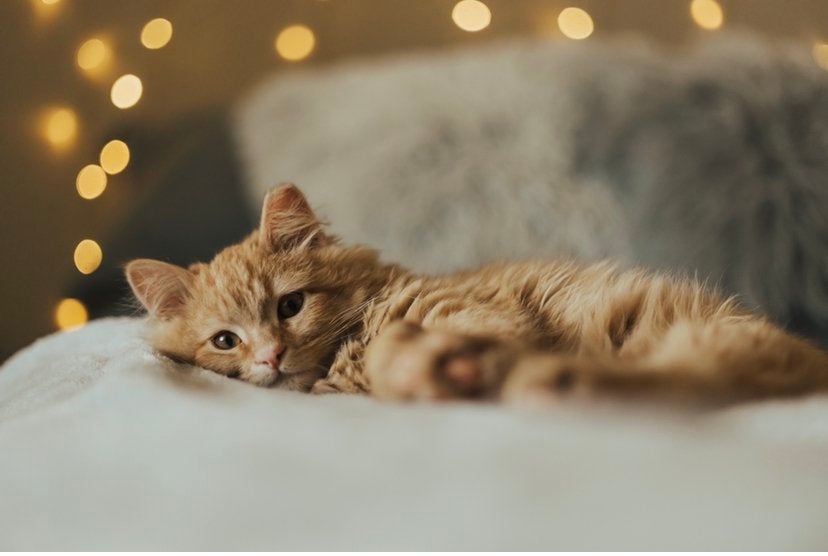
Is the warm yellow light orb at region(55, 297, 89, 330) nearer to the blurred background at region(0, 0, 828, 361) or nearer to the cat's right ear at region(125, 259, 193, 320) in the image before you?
the blurred background at region(0, 0, 828, 361)

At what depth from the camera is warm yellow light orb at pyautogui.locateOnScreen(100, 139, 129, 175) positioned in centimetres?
246

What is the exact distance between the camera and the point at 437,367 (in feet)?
2.36

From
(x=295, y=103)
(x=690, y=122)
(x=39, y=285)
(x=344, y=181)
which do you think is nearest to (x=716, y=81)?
(x=690, y=122)

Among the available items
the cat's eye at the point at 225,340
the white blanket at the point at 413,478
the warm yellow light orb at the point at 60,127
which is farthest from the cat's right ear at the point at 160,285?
the warm yellow light orb at the point at 60,127

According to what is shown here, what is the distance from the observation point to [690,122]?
1942mm

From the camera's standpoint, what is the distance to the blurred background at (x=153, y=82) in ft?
7.36

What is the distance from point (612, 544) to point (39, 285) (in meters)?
2.23

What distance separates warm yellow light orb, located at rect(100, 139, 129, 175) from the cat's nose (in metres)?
1.72

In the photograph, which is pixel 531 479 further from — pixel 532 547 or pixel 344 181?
pixel 344 181

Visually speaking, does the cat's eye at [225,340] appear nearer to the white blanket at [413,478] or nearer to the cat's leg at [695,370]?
the white blanket at [413,478]

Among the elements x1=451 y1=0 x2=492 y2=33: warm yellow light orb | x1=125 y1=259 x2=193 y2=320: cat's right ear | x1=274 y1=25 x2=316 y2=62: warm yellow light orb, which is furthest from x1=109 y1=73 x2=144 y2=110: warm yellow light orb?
x1=125 y1=259 x2=193 y2=320: cat's right ear

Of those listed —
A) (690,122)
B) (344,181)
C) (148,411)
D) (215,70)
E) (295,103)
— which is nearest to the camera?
(148,411)

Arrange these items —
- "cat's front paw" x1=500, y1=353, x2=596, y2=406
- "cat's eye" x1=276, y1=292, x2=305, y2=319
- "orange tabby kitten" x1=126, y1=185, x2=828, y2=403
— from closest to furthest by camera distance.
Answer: "cat's front paw" x1=500, y1=353, x2=596, y2=406, "orange tabby kitten" x1=126, y1=185, x2=828, y2=403, "cat's eye" x1=276, y1=292, x2=305, y2=319

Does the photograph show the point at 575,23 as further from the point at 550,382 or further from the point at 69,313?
the point at 550,382
